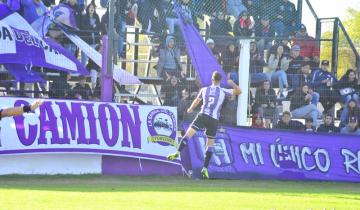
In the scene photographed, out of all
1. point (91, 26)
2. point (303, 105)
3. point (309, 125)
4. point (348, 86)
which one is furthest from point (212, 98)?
point (348, 86)

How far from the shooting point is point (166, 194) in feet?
43.4

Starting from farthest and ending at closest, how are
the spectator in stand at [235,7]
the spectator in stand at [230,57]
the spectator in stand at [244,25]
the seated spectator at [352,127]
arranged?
1. the spectator in stand at [235,7]
2. the spectator in stand at [244,25]
3. the spectator in stand at [230,57]
4. the seated spectator at [352,127]

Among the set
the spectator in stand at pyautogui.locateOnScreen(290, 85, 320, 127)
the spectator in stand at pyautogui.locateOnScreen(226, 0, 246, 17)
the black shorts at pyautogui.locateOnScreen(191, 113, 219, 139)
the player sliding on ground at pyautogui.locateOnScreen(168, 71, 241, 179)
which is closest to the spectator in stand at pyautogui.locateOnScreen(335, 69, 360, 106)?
the spectator in stand at pyautogui.locateOnScreen(290, 85, 320, 127)

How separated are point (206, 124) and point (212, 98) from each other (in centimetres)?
63

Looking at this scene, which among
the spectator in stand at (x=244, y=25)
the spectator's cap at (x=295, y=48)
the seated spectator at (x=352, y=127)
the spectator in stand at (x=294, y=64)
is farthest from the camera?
the spectator in stand at (x=244, y=25)

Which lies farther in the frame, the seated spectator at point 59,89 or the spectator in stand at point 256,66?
the spectator in stand at point 256,66

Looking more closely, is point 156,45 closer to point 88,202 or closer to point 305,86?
point 305,86

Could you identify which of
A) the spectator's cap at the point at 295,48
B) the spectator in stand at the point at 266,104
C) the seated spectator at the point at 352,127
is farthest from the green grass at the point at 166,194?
the spectator's cap at the point at 295,48

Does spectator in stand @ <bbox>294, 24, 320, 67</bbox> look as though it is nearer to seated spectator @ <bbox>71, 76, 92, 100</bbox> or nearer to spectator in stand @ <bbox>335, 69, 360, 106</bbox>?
spectator in stand @ <bbox>335, 69, 360, 106</bbox>

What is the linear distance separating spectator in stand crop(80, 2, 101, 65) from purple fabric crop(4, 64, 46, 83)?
1389mm

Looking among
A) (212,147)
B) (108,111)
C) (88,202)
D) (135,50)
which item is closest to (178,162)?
(212,147)

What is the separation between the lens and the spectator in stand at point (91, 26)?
18.1m

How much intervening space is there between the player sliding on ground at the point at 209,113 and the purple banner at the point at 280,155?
26.9 inches

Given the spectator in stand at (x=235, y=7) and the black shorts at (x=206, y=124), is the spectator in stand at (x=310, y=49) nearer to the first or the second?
the spectator in stand at (x=235, y=7)
